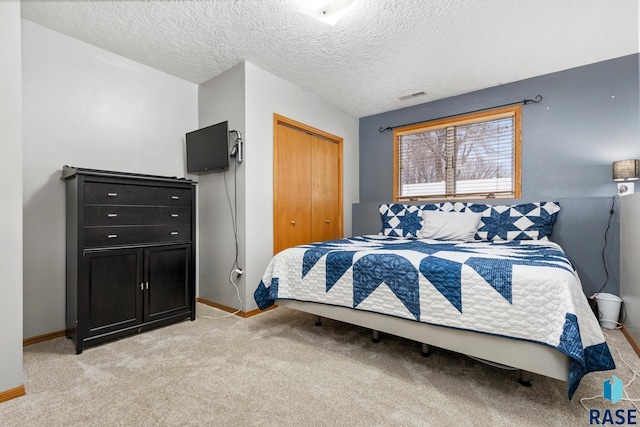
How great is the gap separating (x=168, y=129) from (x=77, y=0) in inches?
47.8

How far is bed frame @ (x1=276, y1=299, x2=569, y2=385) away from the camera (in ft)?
4.45

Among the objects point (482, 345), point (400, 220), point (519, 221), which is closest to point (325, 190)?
point (400, 220)

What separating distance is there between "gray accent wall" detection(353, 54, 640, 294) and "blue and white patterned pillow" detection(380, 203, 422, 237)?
1.03 m

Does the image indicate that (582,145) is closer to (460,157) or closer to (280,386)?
(460,157)

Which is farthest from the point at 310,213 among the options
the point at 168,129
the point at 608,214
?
the point at 608,214

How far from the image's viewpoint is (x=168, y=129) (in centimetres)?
306

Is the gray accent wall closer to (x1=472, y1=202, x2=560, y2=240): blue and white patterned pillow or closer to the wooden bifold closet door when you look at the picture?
(x1=472, y1=202, x2=560, y2=240): blue and white patterned pillow

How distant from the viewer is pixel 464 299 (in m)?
1.55

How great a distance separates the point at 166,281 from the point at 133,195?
76 cm

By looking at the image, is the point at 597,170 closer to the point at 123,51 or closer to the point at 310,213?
the point at 310,213

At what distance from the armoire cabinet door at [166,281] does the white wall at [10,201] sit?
832 mm

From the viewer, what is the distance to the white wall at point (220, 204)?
2852 millimetres

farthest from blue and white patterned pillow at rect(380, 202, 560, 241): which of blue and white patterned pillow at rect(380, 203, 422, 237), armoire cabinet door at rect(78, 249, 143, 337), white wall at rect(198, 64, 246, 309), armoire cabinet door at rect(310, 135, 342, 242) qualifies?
armoire cabinet door at rect(78, 249, 143, 337)

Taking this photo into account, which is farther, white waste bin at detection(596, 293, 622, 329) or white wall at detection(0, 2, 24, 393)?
white waste bin at detection(596, 293, 622, 329)
